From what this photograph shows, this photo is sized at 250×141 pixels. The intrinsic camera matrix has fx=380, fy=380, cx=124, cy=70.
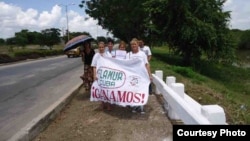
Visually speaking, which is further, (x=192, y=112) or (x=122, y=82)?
(x=122, y=82)

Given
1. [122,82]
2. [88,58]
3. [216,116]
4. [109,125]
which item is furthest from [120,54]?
[216,116]

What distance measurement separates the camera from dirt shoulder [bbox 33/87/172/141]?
6.74m

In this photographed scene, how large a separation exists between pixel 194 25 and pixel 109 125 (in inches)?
885

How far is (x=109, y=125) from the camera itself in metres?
7.50

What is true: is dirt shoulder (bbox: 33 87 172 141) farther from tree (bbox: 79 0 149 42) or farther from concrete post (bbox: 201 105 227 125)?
tree (bbox: 79 0 149 42)

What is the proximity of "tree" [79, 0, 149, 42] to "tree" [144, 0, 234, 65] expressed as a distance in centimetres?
395

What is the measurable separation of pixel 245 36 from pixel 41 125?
76097 mm

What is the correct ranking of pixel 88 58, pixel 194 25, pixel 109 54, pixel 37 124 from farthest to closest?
1. pixel 194 25
2. pixel 88 58
3. pixel 109 54
4. pixel 37 124

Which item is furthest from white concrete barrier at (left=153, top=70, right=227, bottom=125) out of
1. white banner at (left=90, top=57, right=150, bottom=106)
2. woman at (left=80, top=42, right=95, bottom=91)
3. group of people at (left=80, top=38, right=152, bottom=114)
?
woman at (left=80, top=42, right=95, bottom=91)

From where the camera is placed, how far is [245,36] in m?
78.4

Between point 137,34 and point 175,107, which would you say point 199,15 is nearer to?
point 137,34

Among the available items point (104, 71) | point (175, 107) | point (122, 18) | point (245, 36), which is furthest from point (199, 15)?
point (245, 36)

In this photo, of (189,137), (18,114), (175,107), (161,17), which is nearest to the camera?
(189,137)

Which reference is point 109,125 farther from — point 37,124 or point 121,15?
point 121,15
